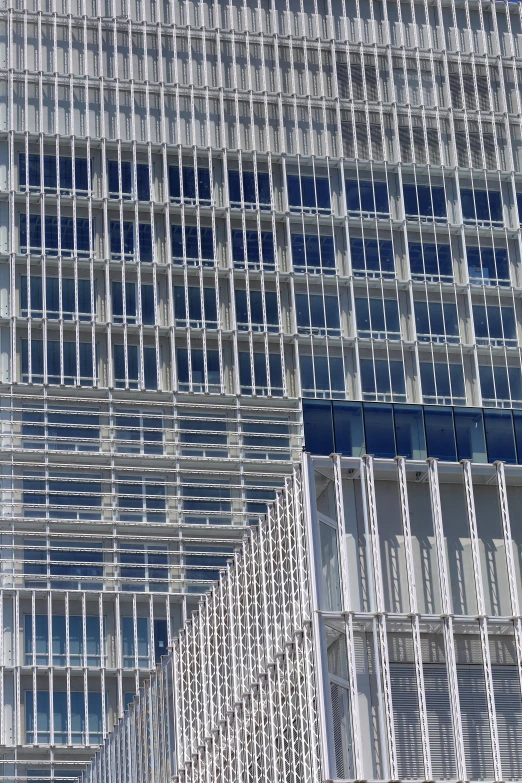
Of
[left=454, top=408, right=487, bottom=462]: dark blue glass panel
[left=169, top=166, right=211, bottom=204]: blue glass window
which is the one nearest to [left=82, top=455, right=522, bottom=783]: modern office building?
[left=454, top=408, right=487, bottom=462]: dark blue glass panel

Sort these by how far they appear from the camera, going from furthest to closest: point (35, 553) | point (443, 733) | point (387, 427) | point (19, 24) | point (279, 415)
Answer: point (19, 24)
point (279, 415)
point (35, 553)
point (387, 427)
point (443, 733)

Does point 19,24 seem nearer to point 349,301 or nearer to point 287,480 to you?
point 349,301

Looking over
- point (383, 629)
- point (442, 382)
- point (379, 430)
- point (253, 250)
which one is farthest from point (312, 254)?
point (383, 629)

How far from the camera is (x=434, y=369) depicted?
10500 cm

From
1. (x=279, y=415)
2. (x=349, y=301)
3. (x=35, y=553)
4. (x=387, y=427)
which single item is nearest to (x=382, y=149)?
(x=349, y=301)

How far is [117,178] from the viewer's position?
346ft

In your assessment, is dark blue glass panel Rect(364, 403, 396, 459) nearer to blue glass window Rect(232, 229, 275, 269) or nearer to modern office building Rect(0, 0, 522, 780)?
modern office building Rect(0, 0, 522, 780)

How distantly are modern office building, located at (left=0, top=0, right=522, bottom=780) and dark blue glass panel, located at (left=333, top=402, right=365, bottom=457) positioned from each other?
3160 cm

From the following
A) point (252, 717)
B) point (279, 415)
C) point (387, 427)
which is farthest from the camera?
point (279, 415)

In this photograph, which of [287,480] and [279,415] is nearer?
[287,480]

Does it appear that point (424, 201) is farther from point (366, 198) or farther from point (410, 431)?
point (410, 431)

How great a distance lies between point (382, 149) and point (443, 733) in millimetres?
62322

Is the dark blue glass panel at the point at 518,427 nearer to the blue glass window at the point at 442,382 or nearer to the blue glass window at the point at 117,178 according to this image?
the blue glass window at the point at 442,382

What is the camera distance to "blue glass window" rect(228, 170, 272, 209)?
4203 inches
